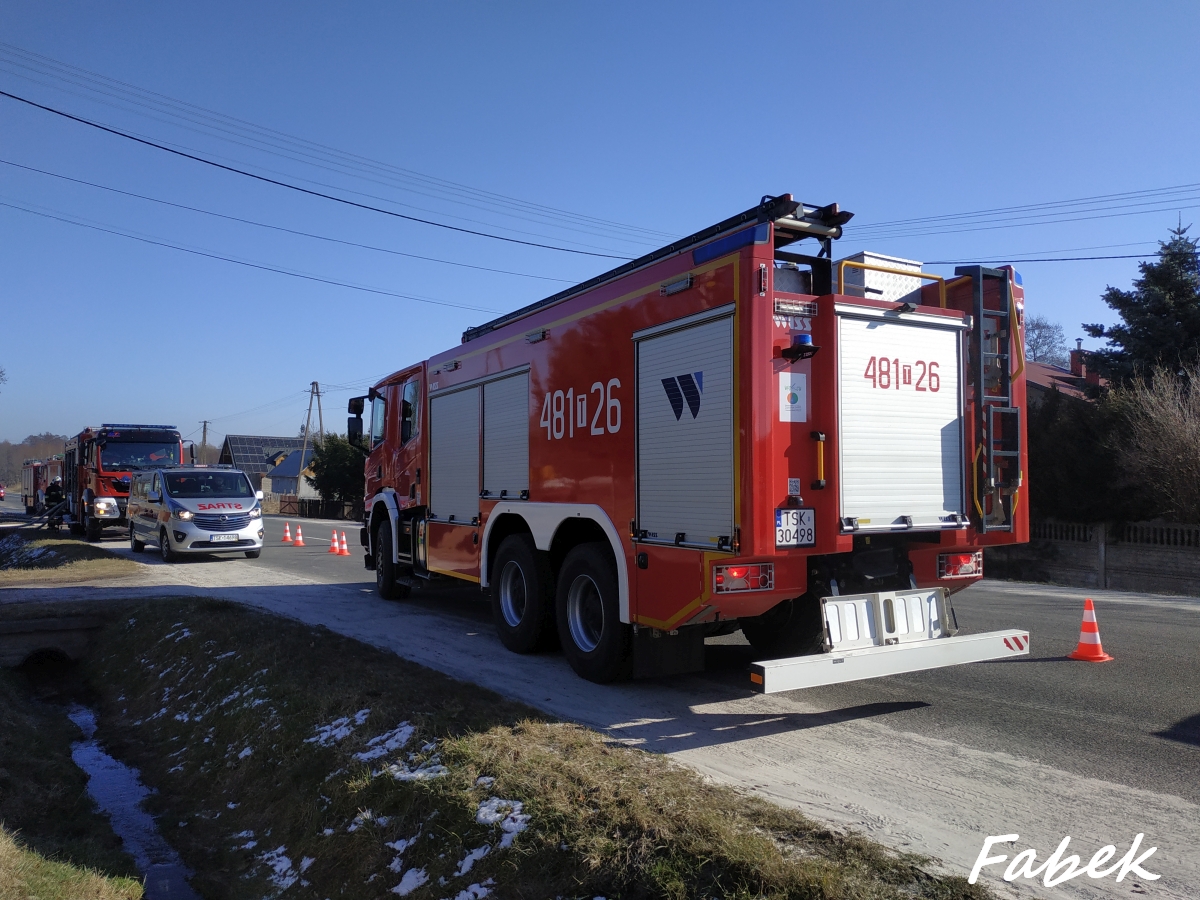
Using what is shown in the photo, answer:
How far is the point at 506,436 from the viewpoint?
8.63 metres

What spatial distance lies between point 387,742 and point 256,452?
9007 centimetres

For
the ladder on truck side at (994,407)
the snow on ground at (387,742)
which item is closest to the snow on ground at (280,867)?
the snow on ground at (387,742)

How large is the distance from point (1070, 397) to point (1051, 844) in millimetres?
21569

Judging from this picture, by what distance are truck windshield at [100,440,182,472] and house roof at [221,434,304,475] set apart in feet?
202

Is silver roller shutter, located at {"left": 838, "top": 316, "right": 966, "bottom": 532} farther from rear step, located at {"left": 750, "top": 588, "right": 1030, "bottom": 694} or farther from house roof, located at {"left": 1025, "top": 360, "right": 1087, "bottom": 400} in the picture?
house roof, located at {"left": 1025, "top": 360, "right": 1087, "bottom": 400}

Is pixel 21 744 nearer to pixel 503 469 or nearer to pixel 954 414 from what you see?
pixel 503 469

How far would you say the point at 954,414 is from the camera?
627cm

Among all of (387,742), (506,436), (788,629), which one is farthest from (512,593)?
(387,742)

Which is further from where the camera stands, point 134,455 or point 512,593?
point 134,455

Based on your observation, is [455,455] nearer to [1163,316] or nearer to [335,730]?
[335,730]

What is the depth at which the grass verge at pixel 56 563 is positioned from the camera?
1472cm

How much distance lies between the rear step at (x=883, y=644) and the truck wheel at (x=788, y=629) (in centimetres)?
21

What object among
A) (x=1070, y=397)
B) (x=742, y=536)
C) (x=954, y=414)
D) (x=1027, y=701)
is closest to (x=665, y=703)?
(x=742, y=536)

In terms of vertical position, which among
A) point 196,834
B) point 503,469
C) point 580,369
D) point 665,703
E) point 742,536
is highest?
point 580,369
